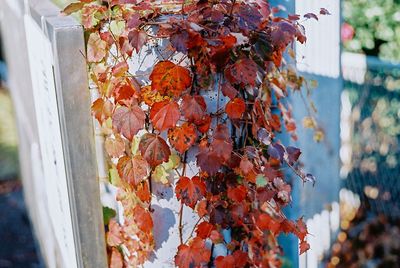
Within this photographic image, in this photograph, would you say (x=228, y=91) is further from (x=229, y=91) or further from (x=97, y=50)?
(x=97, y=50)

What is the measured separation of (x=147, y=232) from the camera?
7.42ft

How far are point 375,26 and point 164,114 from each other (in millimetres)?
3451

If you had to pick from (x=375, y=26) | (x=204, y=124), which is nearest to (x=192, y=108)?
(x=204, y=124)

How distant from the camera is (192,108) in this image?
203 cm

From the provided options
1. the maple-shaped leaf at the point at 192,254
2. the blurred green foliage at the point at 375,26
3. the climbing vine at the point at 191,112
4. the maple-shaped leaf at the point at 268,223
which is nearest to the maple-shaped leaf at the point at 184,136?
the climbing vine at the point at 191,112

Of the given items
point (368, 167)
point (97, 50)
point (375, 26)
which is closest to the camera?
point (97, 50)

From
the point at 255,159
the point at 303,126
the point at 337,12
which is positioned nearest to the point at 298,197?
the point at 303,126

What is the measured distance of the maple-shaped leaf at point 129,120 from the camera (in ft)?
6.68

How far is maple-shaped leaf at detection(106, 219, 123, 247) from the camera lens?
2.37 metres

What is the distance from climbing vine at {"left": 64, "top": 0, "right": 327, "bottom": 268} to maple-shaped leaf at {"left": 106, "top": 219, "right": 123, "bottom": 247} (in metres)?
0.01

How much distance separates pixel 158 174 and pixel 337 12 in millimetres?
1786

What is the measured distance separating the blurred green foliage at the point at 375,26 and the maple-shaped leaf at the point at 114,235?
3240 mm

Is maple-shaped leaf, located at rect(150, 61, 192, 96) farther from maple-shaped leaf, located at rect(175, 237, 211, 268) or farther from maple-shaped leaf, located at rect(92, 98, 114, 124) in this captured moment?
maple-shaped leaf, located at rect(175, 237, 211, 268)

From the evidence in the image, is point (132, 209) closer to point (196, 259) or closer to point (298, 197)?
point (196, 259)
